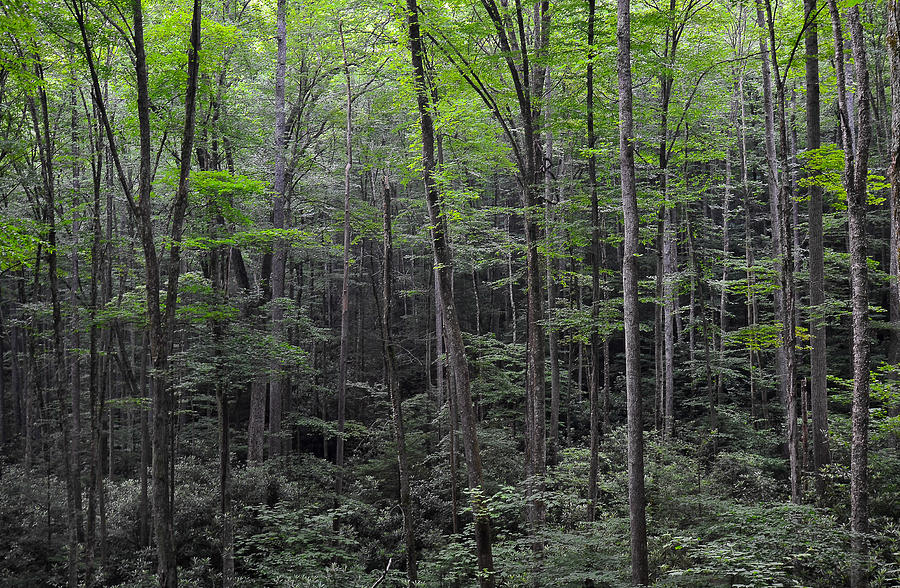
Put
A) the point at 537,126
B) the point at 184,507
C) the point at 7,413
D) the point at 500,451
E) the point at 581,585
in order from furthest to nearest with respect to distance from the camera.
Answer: the point at 7,413, the point at 500,451, the point at 184,507, the point at 537,126, the point at 581,585

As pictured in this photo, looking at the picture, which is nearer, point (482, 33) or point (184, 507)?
point (482, 33)

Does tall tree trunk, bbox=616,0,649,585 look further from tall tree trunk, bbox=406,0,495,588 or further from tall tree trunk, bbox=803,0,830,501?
tall tree trunk, bbox=803,0,830,501

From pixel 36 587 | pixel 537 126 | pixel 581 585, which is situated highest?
pixel 537 126

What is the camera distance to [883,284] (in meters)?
20.6

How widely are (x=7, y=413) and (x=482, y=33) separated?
3177 centimetres

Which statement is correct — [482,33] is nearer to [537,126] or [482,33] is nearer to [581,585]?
[537,126]

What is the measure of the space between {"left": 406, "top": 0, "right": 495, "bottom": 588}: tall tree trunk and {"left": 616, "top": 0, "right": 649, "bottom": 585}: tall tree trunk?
6.12ft

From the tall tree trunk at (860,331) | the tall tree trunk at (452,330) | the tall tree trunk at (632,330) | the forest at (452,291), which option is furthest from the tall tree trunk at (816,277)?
the tall tree trunk at (452,330)

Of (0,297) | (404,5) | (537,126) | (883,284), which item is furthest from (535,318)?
(0,297)

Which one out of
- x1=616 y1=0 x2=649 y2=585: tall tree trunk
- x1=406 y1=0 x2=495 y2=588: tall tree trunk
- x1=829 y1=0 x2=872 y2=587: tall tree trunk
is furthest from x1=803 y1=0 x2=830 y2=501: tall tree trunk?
x1=406 y1=0 x2=495 y2=588: tall tree trunk

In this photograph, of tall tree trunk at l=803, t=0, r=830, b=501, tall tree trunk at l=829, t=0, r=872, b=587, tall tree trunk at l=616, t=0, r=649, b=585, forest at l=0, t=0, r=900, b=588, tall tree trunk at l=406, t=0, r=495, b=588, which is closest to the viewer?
tall tree trunk at l=829, t=0, r=872, b=587

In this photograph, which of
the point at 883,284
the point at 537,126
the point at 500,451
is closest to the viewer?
the point at 537,126

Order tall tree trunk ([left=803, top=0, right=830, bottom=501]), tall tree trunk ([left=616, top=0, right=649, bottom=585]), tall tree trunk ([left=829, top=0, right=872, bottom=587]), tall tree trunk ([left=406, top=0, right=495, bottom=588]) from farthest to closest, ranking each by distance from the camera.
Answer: tall tree trunk ([left=803, top=0, right=830, bottom=501]), tall tree trunk ([left=406, top=0, right=495, bottom=588]), tall tree trunk ([left=616, top=0, right=649, bottom=585]), tall tree trunk ([left=829, top=0, right=872, bottom=587])

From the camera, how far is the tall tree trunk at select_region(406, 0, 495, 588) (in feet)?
23.4
